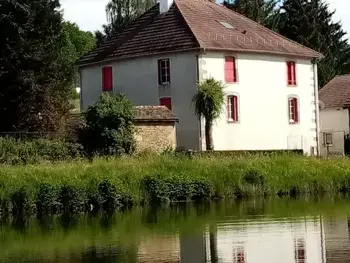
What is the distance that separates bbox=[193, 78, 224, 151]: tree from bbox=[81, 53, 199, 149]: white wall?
158 centimetres

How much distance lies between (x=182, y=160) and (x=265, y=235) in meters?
14.5

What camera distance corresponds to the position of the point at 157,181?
33.6 metres

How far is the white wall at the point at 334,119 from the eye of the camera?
59.1 m

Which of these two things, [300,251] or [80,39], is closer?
[300,251]

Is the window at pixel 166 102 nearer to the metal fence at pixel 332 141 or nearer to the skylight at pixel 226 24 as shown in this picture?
the skylight at pixel 226 24

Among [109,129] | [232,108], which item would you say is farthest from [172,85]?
[109,129]

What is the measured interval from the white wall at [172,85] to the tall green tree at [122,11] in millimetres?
25610

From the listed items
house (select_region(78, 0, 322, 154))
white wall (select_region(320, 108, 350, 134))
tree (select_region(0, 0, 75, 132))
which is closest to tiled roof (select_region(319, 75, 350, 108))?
white wall (select_region(320, 108, 350, 134))

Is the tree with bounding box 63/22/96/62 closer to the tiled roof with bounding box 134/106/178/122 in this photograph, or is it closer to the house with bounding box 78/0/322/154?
the house with bounding box 78/0/322/154

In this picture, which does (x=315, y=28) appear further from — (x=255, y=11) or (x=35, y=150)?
(x=35, y=150)

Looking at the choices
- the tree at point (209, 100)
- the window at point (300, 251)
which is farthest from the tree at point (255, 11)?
the window at point (300, 251)

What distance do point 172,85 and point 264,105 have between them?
6.25 metres

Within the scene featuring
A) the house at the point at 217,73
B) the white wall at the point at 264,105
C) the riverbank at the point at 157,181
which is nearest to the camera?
the riverbank at the point at 157,181

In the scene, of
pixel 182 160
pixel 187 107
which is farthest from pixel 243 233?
pixel 187 107
